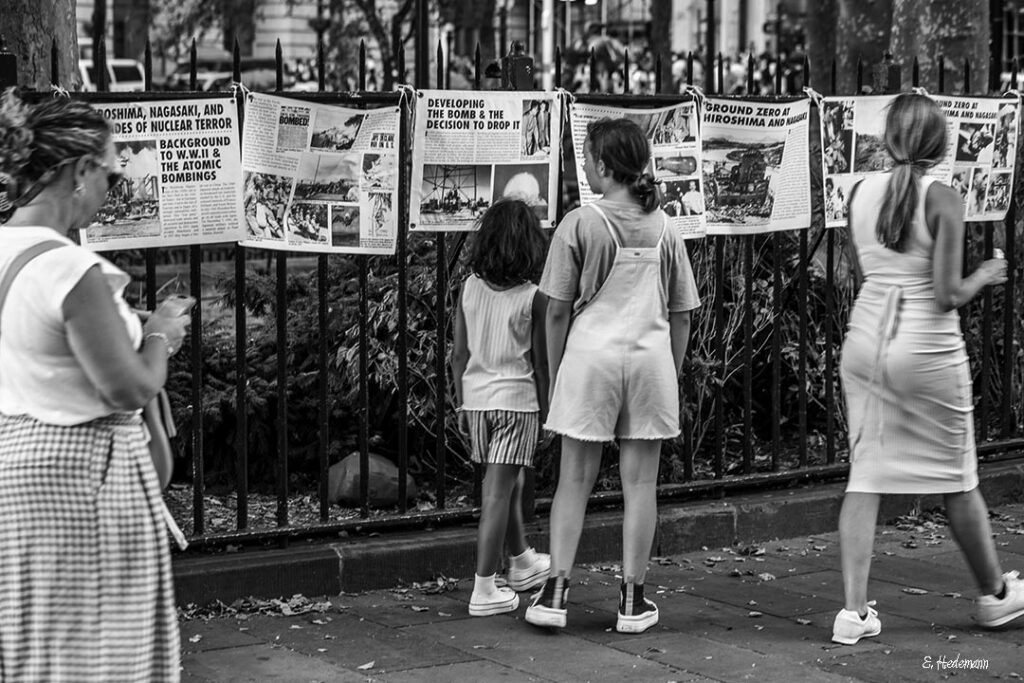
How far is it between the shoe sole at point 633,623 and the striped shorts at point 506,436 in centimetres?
66

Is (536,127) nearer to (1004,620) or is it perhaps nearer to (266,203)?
(266,203)

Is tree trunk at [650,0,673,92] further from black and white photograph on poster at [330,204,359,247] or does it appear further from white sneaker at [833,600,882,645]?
white sneaker at [833,600,882,645]

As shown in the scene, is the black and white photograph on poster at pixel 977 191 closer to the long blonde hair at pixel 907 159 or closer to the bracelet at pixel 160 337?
the long blonde hair at pixel 907 159

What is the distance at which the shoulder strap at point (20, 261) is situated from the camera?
3.04 m

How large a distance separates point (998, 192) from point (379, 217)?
3343mm

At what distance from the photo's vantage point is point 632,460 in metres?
5.36

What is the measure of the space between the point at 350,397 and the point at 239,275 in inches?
59.0

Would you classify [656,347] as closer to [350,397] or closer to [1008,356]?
[350,397]

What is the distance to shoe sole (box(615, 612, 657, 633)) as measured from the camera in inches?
209

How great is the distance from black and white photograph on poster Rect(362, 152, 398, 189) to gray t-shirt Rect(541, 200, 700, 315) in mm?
823

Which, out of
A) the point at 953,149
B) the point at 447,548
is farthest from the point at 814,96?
the point at 447,548

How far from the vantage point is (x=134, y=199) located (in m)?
5.32

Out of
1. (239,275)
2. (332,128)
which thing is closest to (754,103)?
(332,128)

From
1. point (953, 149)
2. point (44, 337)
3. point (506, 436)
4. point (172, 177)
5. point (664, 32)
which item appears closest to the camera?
point (44, 337)
